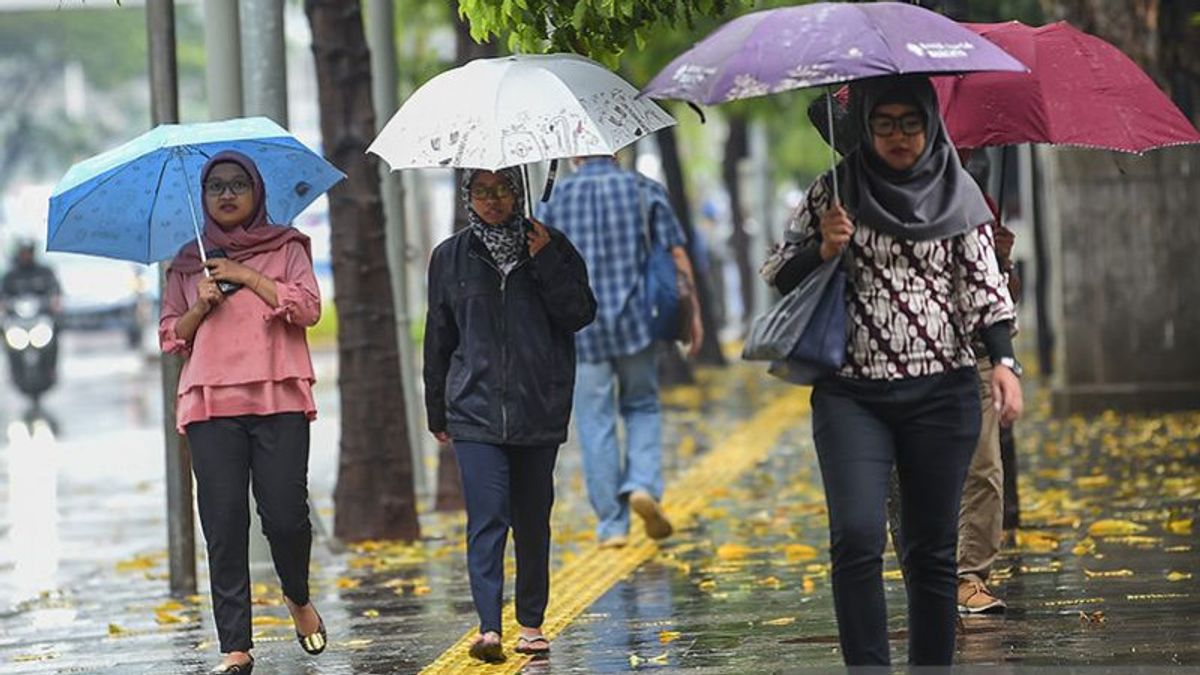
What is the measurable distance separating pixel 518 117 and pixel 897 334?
193 cm

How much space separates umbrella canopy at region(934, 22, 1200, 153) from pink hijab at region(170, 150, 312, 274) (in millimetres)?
2164

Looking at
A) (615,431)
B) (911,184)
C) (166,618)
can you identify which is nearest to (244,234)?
(911,184)

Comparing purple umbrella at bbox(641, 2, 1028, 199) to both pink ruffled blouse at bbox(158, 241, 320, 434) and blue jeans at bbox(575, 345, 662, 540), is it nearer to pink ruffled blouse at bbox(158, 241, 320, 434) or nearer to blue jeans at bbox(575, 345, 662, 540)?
pink ruffled blouse at bbox(158, 241, 320, 434)

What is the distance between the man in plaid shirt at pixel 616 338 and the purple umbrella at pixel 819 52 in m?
5.47

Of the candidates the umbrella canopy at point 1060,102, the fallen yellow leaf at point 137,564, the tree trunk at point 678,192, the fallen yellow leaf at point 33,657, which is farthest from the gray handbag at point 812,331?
the tree trunk at point 678,192

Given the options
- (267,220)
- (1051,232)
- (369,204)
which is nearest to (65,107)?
(1051,232)

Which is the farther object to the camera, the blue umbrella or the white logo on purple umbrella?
the blue umbrella

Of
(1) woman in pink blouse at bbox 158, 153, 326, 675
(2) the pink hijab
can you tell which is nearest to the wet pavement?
(1) woman in pink blouse at bbox 158, 153, 326, 675

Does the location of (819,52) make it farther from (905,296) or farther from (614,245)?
(614,245)

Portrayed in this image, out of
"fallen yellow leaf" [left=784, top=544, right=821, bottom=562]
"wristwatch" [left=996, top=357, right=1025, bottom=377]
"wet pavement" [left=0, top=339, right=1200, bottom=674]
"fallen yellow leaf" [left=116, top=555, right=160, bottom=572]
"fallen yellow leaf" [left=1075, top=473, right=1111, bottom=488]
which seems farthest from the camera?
"fallen yellow leaf" [left=1075, top=473, right=1111, bottom=488]

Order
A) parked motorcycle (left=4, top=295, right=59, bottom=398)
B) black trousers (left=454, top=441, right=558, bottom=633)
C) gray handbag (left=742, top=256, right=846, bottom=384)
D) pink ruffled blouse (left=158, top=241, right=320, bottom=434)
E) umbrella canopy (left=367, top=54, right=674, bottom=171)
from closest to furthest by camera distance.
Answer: gray handbag (left=742, top=256, right=846, bottom=384), umbrella canopy (left=367, top=54, right=674, bottom=171), pink ruffled blouse (left=158, top=241, right=320, bottom=434), black trousers (left=454, top=441, right=558, bottom=633), parked motorcycle (left=4, top=295, right=59, bottom=398)

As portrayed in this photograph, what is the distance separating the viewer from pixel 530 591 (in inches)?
367

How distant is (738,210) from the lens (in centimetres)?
3641

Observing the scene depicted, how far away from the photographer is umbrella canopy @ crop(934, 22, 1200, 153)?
342 inches
